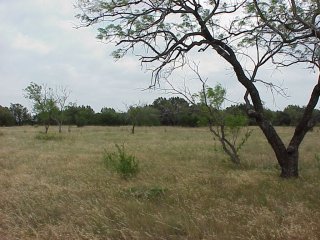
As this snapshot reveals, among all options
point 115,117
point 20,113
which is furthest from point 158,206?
point 20,113

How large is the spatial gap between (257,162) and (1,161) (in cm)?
980

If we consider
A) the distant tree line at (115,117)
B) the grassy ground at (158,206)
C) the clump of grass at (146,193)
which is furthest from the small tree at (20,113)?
the clump of grass at (146,193)

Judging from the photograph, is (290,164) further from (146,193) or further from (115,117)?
(115,117)

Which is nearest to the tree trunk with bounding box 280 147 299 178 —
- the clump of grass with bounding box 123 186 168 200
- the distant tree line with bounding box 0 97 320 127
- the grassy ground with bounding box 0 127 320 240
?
the grassy ground with bounding box 0 127 320 240

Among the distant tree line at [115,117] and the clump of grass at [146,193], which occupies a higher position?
the distant tree line at [115,117]

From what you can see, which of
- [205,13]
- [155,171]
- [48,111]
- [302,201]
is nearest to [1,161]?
[155,171]

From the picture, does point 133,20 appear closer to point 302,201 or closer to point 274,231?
point 302,201

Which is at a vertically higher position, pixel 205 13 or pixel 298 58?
pixel 205 13

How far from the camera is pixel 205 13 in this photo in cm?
1017

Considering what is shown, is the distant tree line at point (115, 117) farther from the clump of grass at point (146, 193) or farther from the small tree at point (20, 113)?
the clump of grass at point (146, 193)

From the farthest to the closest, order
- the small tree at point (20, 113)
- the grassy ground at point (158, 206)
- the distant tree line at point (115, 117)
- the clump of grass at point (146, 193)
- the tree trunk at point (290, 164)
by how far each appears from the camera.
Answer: the small tree at point (20, 113) < the distant tree line at point (115, 117) < the tree trunk at point (290, 164) < the clump of grass at point (146, 193) < the grassy ground at point (158, 206)

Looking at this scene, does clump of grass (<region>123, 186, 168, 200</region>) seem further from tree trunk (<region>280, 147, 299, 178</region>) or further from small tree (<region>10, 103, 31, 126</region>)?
small tree (<region>10, 103, 31, 126</region>)

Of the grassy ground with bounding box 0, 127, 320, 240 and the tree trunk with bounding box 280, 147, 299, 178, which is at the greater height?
the tree trunk with bounding box 280, 147, 299, 178

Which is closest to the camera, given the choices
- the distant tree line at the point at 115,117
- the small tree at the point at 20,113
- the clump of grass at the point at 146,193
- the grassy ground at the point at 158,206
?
the grassy ground at the point at 158,206
